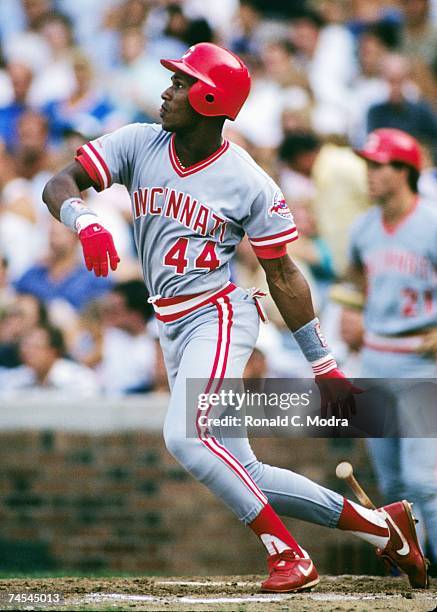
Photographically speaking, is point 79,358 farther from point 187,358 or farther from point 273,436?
point 187,358

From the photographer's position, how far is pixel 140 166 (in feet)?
16.9

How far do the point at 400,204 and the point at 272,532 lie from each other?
→ 2.78m

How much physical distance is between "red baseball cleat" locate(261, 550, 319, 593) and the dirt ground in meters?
0.04

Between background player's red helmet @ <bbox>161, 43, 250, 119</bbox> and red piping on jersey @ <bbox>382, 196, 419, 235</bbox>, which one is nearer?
background player's red helmet @ <bbox>161, 43, 250, 119</bbox>

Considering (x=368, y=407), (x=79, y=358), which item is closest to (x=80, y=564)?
(x=79, y=358)

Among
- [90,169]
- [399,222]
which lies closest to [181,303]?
[90,169]

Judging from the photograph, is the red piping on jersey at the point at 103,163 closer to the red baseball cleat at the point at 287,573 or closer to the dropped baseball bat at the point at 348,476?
the dropped baseball bat at the point at 348,476

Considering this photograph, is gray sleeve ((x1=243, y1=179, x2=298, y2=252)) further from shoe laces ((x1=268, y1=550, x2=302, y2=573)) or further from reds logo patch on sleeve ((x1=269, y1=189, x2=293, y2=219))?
shoe laces ((x1=268, y1=550, x2=302, y2=573))

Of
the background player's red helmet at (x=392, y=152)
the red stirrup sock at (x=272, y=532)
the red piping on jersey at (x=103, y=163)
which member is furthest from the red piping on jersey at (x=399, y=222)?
the red stirrup sock at (x=272, y=532)

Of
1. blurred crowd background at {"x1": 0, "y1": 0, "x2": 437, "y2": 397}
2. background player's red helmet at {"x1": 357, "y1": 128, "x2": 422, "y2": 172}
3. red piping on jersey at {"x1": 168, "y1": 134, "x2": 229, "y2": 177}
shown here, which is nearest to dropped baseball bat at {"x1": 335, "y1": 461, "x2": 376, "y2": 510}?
red piping on jersey at {"x1": 168, "y1": 134, "x2": 229, "y2": 177}

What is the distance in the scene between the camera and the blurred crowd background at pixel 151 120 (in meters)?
8.80

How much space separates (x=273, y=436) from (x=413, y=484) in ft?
6.16

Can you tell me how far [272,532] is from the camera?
4957mm

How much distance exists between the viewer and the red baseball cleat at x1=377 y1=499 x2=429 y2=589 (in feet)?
17.6
